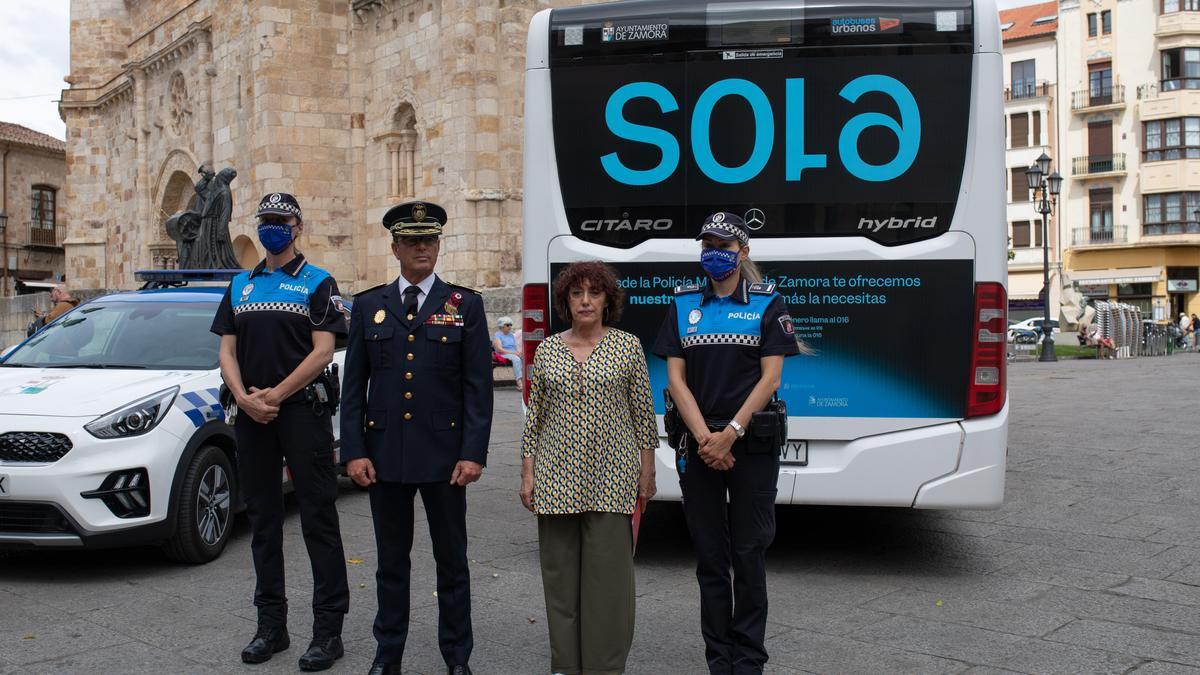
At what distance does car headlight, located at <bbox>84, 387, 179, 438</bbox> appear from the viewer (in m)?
6.14

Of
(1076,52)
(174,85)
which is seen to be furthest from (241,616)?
(1076,52)

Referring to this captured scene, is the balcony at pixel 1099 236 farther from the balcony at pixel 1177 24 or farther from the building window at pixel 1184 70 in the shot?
the balcony at pixel 1177 24

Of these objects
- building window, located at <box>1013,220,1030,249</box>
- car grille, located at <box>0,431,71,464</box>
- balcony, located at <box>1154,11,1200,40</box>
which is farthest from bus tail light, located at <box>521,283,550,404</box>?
balcony, located at <box>1154,11,1200,40</box>

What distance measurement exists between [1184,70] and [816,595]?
182 feet

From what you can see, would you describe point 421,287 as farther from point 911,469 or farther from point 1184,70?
point 1184,70

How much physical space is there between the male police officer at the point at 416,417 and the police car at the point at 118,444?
238 cm

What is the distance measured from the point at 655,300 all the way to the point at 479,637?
207 centimetres

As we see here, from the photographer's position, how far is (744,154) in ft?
20.0

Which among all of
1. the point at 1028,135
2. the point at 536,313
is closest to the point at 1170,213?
the point at 1028,135

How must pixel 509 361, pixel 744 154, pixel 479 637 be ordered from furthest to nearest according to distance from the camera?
pixel 509 361, pixel 744 154, pixel 479 637

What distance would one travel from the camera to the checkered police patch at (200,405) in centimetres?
657

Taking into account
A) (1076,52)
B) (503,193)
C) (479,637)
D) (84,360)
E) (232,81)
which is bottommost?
(479,637)

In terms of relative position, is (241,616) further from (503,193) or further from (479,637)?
(503,193)

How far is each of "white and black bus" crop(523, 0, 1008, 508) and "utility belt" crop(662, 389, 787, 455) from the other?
165cm
